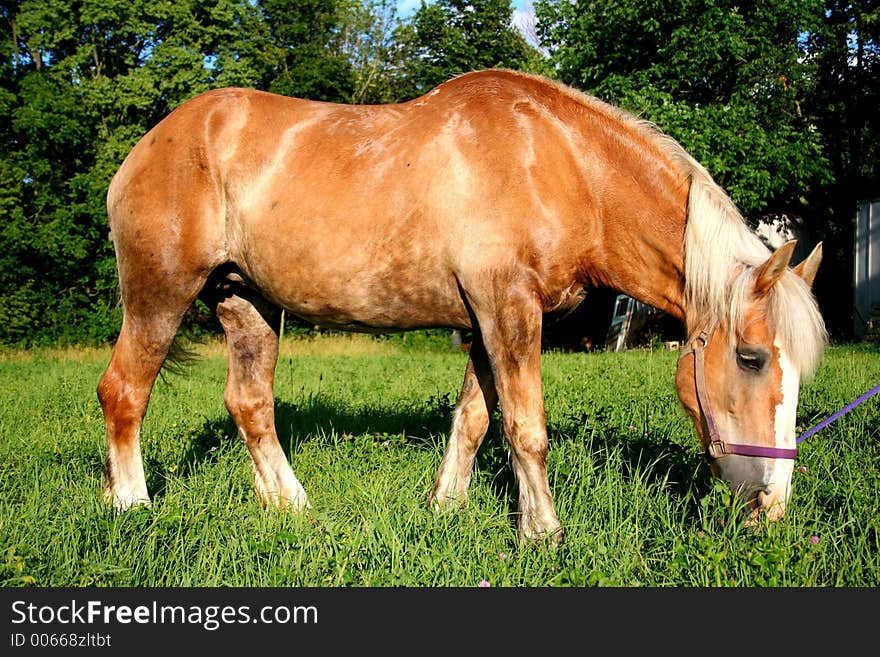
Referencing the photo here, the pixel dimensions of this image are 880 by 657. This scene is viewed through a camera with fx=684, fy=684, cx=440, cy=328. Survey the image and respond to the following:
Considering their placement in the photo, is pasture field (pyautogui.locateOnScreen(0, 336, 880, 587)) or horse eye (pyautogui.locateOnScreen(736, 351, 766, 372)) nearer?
pasture field (pyautogui.locateOnScreen(0, 336, 880, 587))

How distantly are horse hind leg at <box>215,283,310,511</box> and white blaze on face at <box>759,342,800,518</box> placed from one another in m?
2.66

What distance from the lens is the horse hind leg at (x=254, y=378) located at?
4.31 metres

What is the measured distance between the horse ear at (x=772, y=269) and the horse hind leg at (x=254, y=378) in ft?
9.34

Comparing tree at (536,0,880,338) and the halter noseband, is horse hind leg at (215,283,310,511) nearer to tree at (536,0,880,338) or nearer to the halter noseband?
the halter noseband

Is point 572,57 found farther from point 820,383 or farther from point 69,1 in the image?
point 69,1

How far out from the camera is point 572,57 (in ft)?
65.8

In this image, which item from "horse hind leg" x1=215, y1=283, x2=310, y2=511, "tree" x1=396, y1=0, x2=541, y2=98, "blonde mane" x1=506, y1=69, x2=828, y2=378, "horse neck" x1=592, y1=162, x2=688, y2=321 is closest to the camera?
"blonde mane" x1=506, y1=69, x2=828, y2=378

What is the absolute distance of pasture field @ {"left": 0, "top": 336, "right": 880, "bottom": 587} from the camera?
2.89m

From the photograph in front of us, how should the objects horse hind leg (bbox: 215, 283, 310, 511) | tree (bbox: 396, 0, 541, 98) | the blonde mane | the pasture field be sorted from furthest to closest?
tree (bbox: 396, 0, 541, 98) → horse hind leg (bbox: 215, 283, 310, 511) → the blonde mane → the pasture field

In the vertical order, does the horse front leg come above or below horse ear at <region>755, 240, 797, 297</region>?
below

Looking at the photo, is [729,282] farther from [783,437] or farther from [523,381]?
[523,381]

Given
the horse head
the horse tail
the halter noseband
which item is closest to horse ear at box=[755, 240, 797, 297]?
the horse head

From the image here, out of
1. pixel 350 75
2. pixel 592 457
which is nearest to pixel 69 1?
pixel 350 75

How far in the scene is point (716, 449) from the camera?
323 cm
